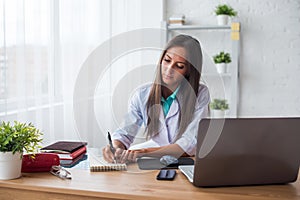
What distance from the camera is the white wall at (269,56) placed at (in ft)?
12.1

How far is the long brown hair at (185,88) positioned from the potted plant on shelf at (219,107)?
1.61 metres

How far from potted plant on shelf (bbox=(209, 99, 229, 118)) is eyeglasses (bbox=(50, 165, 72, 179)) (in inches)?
93.5

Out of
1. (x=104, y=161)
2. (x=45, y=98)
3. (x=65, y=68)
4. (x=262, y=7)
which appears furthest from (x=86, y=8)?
(x=262, y=7)

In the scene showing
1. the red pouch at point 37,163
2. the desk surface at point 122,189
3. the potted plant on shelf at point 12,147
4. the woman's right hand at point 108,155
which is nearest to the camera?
the desk surface at point 122,189

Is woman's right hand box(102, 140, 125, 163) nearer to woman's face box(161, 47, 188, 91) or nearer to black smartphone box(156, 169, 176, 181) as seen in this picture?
black smartphone box(156, 169, 176, 181)

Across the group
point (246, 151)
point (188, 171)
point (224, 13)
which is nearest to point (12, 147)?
point (188, 171)

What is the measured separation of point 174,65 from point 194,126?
0.32 metres

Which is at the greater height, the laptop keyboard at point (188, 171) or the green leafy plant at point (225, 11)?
the green leafy plant at point (225, 11)

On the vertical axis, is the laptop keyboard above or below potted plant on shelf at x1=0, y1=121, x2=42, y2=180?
below

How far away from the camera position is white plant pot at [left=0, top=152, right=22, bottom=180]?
1.29 m

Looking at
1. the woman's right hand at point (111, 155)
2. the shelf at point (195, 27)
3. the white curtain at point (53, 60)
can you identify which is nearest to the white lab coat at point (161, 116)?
the woman's right hand at point (111, 155)

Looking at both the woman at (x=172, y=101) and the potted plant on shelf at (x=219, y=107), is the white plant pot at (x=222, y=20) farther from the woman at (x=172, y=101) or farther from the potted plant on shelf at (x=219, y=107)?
the woman at (x=172, y=101)

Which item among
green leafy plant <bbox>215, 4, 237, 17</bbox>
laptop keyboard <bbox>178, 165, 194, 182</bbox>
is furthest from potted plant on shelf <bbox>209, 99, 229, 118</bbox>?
laptop keyboard <bbox>178, 165, 194, 182</bbox>

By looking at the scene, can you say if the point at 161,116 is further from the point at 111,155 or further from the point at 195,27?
the point at 195,27
